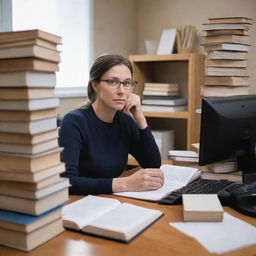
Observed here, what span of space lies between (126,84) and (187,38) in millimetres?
1464

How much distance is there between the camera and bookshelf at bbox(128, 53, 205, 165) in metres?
2.84

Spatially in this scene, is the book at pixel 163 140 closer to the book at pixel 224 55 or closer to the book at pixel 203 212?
the book at pixel 224 55

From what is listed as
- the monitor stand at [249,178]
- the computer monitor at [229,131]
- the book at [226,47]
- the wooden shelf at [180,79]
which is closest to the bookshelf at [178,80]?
the wooden shelf at [180,79]

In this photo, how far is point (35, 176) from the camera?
3.06 feet

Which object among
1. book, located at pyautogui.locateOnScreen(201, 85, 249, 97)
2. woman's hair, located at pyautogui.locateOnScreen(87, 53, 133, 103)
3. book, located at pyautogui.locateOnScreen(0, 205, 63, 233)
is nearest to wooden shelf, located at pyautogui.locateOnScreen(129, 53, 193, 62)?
book, located at pyautogui.locateOnScreen(201, 85, 249, 97)

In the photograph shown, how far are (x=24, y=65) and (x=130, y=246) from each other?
55cm

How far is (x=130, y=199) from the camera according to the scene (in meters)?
1.38

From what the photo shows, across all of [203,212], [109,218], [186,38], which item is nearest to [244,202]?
[203,212]

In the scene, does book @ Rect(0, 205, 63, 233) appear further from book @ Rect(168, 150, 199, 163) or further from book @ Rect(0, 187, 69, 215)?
book @ Rect(168, 150, 199, 163)

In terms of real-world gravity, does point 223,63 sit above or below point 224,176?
above

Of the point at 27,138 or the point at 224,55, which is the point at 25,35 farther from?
the point at 224,55

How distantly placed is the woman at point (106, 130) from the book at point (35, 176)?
0.52 metres

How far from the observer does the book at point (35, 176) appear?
3.06 ft

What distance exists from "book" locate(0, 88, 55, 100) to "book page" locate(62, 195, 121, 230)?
38 centimetres
